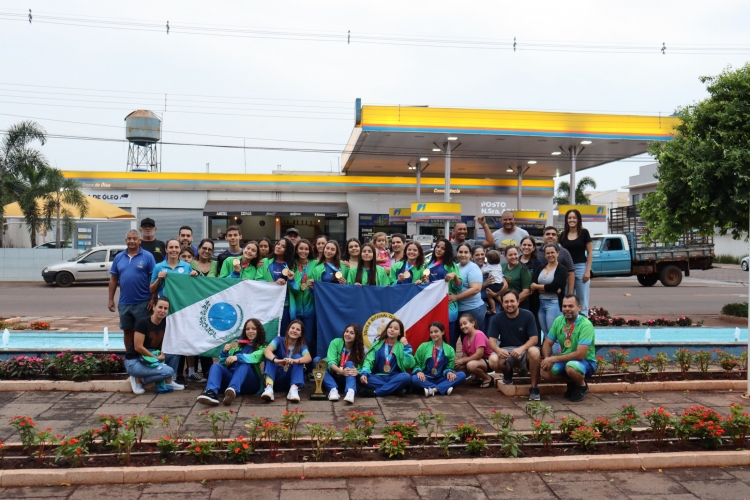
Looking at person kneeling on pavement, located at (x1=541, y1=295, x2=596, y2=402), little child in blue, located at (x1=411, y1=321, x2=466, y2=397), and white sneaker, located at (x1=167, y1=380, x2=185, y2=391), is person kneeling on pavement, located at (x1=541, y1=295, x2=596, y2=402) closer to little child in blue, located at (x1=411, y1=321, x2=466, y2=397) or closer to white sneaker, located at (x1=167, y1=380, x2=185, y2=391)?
little child in blue, located at (x1=411, y1=321, x2=466, y2=397)

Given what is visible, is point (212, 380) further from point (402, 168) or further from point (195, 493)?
point (402, 168)

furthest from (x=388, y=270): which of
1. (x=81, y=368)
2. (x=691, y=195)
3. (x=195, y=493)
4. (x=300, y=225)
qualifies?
(x=300, y=225)

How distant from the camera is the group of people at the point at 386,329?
24.8 ft

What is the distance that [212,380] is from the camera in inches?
289

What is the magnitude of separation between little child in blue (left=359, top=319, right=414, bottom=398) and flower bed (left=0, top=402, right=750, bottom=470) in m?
1.53

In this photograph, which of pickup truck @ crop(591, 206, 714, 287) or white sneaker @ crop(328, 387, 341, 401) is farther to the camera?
pickup truck @ crop(591, 206, 714, 287)

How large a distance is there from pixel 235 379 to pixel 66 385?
2.13 m

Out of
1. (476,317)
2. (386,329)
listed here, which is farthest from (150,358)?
(476,317)

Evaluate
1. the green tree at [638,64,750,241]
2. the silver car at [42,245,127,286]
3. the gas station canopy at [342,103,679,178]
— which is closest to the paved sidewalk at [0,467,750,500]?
the green tree at [638,64,750,241]

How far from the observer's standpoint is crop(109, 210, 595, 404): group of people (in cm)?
757

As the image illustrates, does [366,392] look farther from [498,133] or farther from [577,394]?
[498,133]

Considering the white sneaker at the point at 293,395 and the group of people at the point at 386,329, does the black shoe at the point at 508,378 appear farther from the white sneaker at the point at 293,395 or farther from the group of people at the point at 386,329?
the white sneaker at the point at 293,395

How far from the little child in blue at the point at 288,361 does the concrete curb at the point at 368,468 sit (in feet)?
7.00

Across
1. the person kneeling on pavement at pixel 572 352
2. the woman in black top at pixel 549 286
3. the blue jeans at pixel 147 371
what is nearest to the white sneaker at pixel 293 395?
the blue jeans at pixel 147 371
